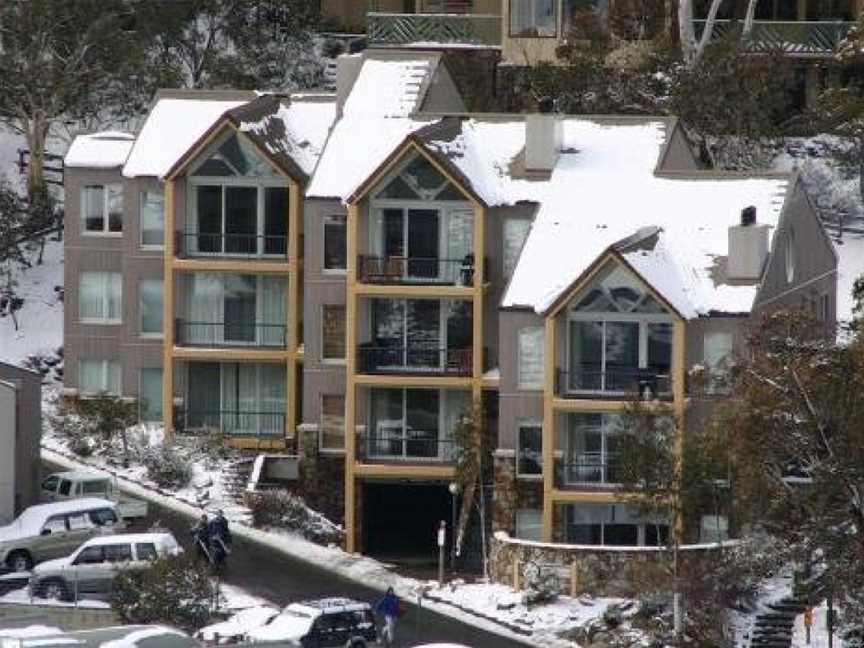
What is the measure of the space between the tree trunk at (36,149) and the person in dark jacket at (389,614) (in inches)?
1200

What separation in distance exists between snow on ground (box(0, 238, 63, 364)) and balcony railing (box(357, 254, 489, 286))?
13.1 m

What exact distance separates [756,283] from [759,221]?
2.23 meters

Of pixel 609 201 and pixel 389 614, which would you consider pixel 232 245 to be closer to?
pixel 609 201

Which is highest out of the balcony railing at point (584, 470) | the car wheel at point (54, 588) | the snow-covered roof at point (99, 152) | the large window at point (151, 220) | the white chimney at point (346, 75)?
the white chimney at point (346, 75)

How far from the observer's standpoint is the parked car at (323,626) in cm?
8644

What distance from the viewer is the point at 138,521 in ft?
319

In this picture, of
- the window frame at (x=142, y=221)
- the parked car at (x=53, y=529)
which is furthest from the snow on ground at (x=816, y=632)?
the window frame at (x=142, y=221)

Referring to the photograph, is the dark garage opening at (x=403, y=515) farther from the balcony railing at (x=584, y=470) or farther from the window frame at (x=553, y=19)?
the window frame at (x=553, y=19)

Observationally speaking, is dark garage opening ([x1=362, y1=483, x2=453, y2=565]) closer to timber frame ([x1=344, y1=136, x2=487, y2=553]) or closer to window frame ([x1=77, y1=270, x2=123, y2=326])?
timber frame ([x1=344, y1=136, x2=487, y2=553])

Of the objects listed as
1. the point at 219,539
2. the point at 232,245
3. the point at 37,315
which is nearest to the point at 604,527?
the point at 219,539

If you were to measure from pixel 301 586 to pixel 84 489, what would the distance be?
6989 millimetres

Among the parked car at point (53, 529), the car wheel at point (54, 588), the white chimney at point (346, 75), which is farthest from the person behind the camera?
the white chimney at point (346, 75)

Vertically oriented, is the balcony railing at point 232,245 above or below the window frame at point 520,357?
above

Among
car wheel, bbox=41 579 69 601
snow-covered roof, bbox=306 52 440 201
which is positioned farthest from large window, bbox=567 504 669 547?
car wheel, bbox=41 579 69 601
